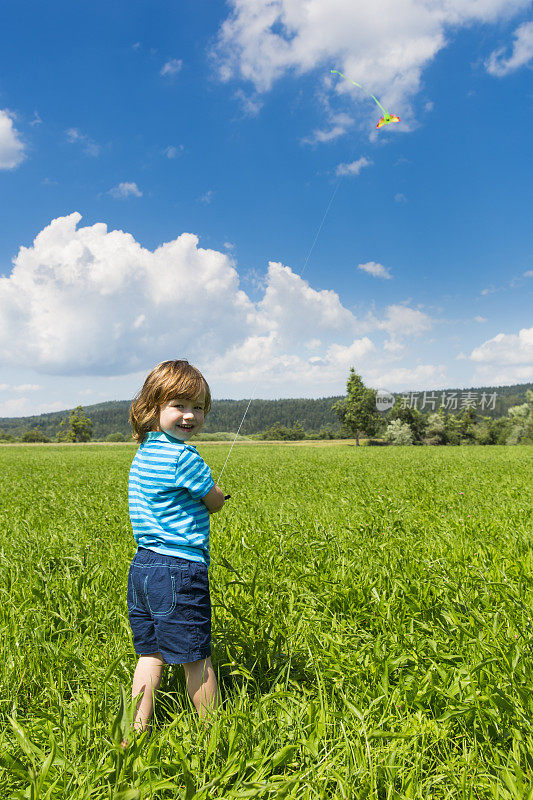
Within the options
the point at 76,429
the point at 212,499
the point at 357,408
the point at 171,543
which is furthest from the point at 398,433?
the point at 76,429

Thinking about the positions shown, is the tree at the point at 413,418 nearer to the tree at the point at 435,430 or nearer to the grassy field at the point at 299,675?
the tree at the point at 435,430

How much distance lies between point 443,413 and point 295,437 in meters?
37.2

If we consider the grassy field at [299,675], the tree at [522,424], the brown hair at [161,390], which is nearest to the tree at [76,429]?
the tree at [522,424]

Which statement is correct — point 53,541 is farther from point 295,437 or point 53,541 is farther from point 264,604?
point 295,437

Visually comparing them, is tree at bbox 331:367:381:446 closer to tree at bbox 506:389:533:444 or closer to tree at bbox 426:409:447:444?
tree at bbox 426:409:447:444

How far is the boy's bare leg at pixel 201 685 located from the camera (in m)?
2.01

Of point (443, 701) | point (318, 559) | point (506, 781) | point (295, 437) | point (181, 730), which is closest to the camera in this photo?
point (506, 781)

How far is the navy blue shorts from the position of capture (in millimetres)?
1979

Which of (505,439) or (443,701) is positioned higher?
(443,701)

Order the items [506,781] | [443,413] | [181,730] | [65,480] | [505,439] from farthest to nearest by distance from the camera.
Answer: [443,413] → [505,439] → [65,480] → [181,730] → [506,781]

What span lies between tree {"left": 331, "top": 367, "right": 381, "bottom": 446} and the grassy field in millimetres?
66721

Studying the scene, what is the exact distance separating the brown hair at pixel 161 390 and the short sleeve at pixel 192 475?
0.30m

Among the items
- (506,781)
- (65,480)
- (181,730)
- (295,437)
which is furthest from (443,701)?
(295,437)

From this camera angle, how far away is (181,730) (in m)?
1.98
